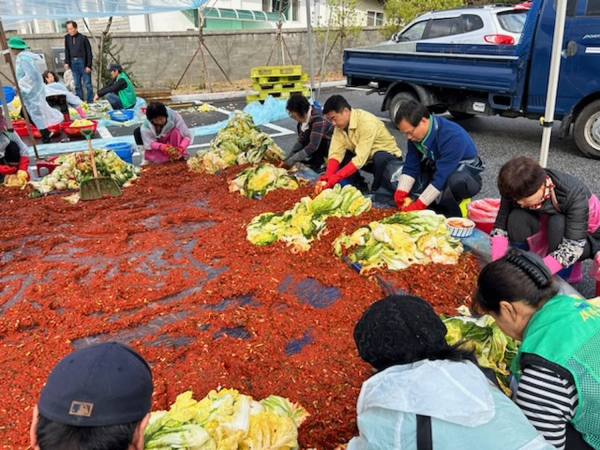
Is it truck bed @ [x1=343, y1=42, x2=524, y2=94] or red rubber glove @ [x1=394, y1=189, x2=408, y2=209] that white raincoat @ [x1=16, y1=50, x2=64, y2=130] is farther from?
red rubber glove @ [x1=394, y1=189, x2=408, y2=209]

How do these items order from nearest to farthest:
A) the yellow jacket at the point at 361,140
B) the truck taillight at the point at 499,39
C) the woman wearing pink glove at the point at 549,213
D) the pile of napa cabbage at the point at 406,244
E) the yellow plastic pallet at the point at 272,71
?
the woman wearing pink glove at the point at 549,213 → the pile of napa cabbage at the point at 406,244 → the yellow jacket at the point at 361,140 → the truck taillight at the point at 499,39 → the yellow plastic pallet at the point at 272,71

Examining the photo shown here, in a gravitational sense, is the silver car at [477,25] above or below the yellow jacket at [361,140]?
above

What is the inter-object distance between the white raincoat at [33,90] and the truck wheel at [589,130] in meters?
8.92

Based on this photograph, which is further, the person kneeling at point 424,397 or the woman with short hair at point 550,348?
the woman with short hair at point 550,348

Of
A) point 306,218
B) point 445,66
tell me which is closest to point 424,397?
point 306,218

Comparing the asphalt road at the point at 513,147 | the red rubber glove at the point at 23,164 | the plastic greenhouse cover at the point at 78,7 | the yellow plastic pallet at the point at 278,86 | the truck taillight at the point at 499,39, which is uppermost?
the plastic greenhouse cover at the point at 78,7

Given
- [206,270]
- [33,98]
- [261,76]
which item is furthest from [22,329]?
[261,76]

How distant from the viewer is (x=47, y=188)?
6047 millimetres

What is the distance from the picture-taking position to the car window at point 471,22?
28.1 feet

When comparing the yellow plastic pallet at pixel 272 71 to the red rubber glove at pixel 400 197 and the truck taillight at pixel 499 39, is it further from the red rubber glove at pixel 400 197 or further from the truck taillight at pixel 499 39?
the red rubber glove at pixel 400 197

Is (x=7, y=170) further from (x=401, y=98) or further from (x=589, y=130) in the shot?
(x=589, y=130)

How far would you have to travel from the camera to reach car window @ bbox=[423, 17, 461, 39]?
889 centimetres

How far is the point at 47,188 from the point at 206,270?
329 cm

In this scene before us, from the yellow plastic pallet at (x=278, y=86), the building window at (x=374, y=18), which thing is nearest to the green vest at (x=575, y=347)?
the yellow plastic pallet at (x=278, y=86)
